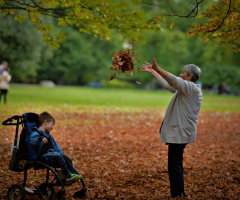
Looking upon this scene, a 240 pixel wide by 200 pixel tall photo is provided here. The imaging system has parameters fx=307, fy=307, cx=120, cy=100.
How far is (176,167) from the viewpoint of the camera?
4164 mm

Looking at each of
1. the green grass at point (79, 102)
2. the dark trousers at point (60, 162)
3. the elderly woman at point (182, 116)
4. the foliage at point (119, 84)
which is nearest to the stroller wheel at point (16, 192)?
the dark trousers at point (60, 162)

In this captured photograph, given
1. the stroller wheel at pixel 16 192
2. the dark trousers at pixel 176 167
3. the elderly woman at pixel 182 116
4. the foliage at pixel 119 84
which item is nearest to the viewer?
the stroller wheel at pixel 16 192

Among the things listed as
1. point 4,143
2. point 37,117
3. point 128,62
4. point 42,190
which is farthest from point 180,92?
point 4,143

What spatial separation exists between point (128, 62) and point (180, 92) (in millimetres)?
790

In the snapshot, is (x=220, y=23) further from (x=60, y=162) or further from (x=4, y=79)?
(x=4, y=79)

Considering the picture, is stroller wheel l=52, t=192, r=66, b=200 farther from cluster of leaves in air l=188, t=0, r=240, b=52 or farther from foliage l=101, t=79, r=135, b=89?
foliage l=101, t=79, r=135, b=89

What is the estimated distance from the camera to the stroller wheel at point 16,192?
384 cm

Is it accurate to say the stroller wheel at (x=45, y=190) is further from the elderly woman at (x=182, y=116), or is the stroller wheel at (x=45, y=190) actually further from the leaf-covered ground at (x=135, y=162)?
the elderly woman at (x=182, y=116)

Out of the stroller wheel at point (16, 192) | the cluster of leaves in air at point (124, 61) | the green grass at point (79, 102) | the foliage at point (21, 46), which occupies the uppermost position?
the foliage at point (21, 46)

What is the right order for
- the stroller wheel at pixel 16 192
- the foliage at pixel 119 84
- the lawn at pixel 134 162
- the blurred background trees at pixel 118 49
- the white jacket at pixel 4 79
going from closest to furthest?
the stroller wheel at pixel 16 192 → the lawn at pixel 134 162 → the white jacket at pixel 4 79 → the blurred background trees at pixel 118 49 → the foliage at pixel 119 84

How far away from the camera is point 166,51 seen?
56031 mm

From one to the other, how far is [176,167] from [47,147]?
1743 millimetres

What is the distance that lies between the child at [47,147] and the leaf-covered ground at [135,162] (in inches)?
23.8

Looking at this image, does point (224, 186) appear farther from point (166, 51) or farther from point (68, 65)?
point (68, 65)
